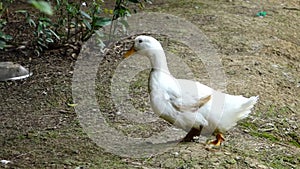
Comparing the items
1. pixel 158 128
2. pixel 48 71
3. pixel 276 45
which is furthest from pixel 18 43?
pixel 276 45

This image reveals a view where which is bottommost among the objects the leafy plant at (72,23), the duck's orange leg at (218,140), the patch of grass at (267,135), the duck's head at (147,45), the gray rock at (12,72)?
the gray rock at (12,72)

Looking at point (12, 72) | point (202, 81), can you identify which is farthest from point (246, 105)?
point (12, 72)

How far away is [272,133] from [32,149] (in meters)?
1.58

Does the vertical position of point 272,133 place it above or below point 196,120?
below

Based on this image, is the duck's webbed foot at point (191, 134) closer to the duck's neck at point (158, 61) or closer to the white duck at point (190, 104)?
the white duck at point (190, 104)

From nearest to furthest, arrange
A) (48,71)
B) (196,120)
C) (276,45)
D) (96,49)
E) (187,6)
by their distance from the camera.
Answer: (196,120)
(48,71)
(96,49)
(276,45)
(187,6)

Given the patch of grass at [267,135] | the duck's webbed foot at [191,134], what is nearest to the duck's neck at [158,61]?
the duck's webbed foot at [191,134]

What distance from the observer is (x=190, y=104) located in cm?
312

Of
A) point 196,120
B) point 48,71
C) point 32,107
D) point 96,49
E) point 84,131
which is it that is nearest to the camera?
point 196,120

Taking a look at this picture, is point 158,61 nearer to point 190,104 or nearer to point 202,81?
point 190,104

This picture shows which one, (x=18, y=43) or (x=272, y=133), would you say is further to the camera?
(x=18, y=43)

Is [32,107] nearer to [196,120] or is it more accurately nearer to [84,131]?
[84,131]

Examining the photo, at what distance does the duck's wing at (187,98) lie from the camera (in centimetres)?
312

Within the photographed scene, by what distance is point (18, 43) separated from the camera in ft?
16.8
